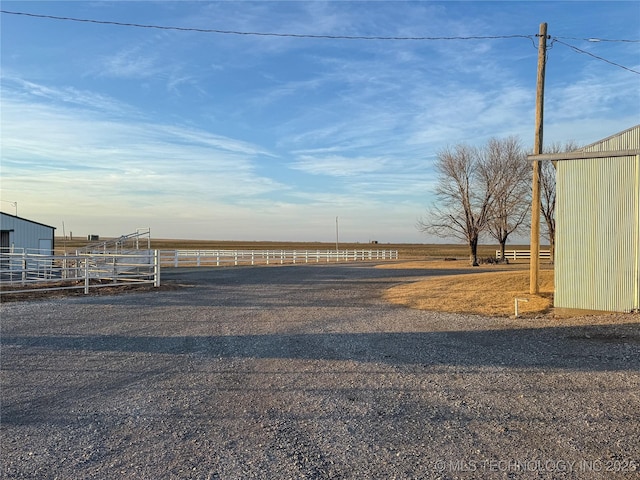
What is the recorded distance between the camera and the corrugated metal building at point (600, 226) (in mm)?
10586

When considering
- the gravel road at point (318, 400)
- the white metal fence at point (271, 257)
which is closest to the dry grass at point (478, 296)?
the gravel road at point (318, 400)

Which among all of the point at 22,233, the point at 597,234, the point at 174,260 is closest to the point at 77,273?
the point at 174,260

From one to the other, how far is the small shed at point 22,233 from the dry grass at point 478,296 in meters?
22.2

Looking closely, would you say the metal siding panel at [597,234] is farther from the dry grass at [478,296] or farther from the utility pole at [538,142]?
the utility pole at [538,142]

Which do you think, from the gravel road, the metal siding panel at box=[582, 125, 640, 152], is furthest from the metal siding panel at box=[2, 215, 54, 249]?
the metal siding panel at box=[582, 125, 640, 152]

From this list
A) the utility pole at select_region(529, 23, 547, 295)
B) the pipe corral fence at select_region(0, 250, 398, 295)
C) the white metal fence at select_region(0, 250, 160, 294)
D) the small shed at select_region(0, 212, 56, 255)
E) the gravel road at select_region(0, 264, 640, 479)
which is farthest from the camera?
the small shed at select_region(0, 212, 56, 255)

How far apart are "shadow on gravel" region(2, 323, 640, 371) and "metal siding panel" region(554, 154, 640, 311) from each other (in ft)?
5.20

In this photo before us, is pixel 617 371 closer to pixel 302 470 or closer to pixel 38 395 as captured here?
pixel 302 470

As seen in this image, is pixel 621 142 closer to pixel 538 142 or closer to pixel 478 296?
pixel 538 142

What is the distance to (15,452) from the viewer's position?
13.2 ft

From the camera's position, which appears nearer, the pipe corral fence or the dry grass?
the dry grass

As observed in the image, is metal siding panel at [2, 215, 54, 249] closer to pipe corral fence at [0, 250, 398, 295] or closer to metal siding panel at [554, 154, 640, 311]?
pipe corral fence at [0, 250, 398, 295]

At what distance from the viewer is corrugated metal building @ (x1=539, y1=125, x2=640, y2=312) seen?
10.6 metres

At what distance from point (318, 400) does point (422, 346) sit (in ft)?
10.8
